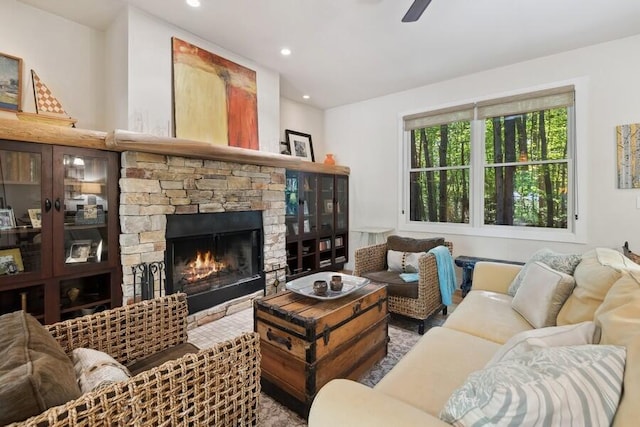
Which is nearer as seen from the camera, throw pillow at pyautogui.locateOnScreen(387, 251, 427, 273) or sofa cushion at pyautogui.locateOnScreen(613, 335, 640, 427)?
sofa cushion at pyautogui.locateOnScreen(613, 335, 640, 427)

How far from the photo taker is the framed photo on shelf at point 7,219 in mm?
2223

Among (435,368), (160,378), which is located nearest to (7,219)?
(160,378)

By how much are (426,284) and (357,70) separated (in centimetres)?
263

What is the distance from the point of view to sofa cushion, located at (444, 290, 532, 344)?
179cm

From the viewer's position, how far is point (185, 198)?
9.62ft

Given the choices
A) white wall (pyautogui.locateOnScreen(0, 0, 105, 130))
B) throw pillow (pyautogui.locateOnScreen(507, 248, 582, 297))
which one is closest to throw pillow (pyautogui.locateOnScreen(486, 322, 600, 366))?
throw pillow (pyautogui.locateOnScreen(507, 248, 582, 297))

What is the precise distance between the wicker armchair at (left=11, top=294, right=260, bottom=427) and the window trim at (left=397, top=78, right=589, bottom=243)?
135 inches

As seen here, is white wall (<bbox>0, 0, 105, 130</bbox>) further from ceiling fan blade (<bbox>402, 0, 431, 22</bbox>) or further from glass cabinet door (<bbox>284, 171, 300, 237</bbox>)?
ceiling fan blade (<bbox>402, 0, 431, 22</bbox>)

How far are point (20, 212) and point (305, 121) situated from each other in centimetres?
373

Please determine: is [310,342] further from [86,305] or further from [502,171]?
[502,171]

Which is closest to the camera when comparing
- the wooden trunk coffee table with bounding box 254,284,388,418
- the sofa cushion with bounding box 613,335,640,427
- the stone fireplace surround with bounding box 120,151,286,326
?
the sofa cushion with bounding box 613,335,640,427

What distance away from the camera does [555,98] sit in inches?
131

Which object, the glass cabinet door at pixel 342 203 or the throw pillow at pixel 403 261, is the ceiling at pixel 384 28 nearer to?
the glass cabinet door at pixel 342 203

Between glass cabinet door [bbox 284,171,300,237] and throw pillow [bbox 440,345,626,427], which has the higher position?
glass cabinet door [bbox 284,171,300,237]
